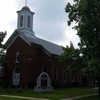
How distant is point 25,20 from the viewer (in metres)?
43.5

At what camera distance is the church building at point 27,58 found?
3962 centimetres

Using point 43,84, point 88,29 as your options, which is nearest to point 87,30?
point 88,29

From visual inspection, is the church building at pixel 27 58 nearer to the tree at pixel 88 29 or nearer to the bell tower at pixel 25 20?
the bell tower at pixel 25 20

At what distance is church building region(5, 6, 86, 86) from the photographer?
39.6 metres

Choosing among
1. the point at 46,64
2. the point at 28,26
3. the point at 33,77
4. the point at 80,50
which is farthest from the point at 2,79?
the point at 80,50

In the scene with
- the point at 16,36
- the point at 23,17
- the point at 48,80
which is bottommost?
the point at 48,80

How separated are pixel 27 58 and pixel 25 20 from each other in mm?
8447

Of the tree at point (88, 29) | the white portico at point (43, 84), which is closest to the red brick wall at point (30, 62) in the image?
the white portico at point (43, 84)

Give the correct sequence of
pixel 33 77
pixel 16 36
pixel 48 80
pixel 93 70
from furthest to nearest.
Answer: pixel 16 36 → pixel 33 77 → pixel 48 80 → pixel 93 70

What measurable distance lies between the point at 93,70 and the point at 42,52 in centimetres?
2089

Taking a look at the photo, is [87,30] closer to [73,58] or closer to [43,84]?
[73,58]

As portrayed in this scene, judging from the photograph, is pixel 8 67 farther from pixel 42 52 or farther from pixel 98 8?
pixel 98 8

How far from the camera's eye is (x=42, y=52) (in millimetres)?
41406

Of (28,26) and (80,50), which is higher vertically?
(28,26)
